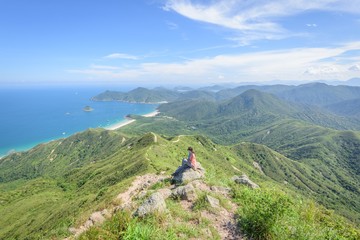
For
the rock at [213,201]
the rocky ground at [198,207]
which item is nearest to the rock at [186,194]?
the rocky ground at [198,207]

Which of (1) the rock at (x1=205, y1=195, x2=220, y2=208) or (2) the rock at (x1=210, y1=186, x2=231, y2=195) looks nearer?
(1) the rock at (x1=205, y1=195, x2=220, y2=208)

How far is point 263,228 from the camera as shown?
12.8 metres

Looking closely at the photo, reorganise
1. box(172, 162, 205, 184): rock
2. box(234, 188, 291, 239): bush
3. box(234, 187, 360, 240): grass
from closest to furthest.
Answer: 1. box(234, 187, 360, 240): grass
2. box(234, 188, 291, 239): bush
3. box(172, 162, 205, 184): rock

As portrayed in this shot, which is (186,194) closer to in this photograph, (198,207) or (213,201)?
(198,207)

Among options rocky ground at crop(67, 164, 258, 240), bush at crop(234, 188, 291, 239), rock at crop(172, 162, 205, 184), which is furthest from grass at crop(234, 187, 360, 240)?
rock at crop(172, 162, 205, 184)

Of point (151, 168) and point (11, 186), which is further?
point (11, 186)

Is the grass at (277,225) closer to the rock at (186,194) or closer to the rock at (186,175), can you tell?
the rock at (186,194)

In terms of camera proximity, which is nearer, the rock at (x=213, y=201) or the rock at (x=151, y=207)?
the rock at (x=151, y=207)

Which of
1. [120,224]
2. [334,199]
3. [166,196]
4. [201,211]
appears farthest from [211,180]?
[334,199]

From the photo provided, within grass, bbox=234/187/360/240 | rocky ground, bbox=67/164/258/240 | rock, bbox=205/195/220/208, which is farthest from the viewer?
rock, bbox=205/195/220/208

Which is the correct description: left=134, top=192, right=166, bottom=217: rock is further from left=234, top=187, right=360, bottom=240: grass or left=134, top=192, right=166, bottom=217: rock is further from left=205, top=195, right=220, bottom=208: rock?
left=234, top=187, right=360, bottom=240: grass

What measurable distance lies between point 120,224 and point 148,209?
3.03m

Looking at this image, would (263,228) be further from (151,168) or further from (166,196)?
(151,168)

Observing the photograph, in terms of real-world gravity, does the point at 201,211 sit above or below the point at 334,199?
above
